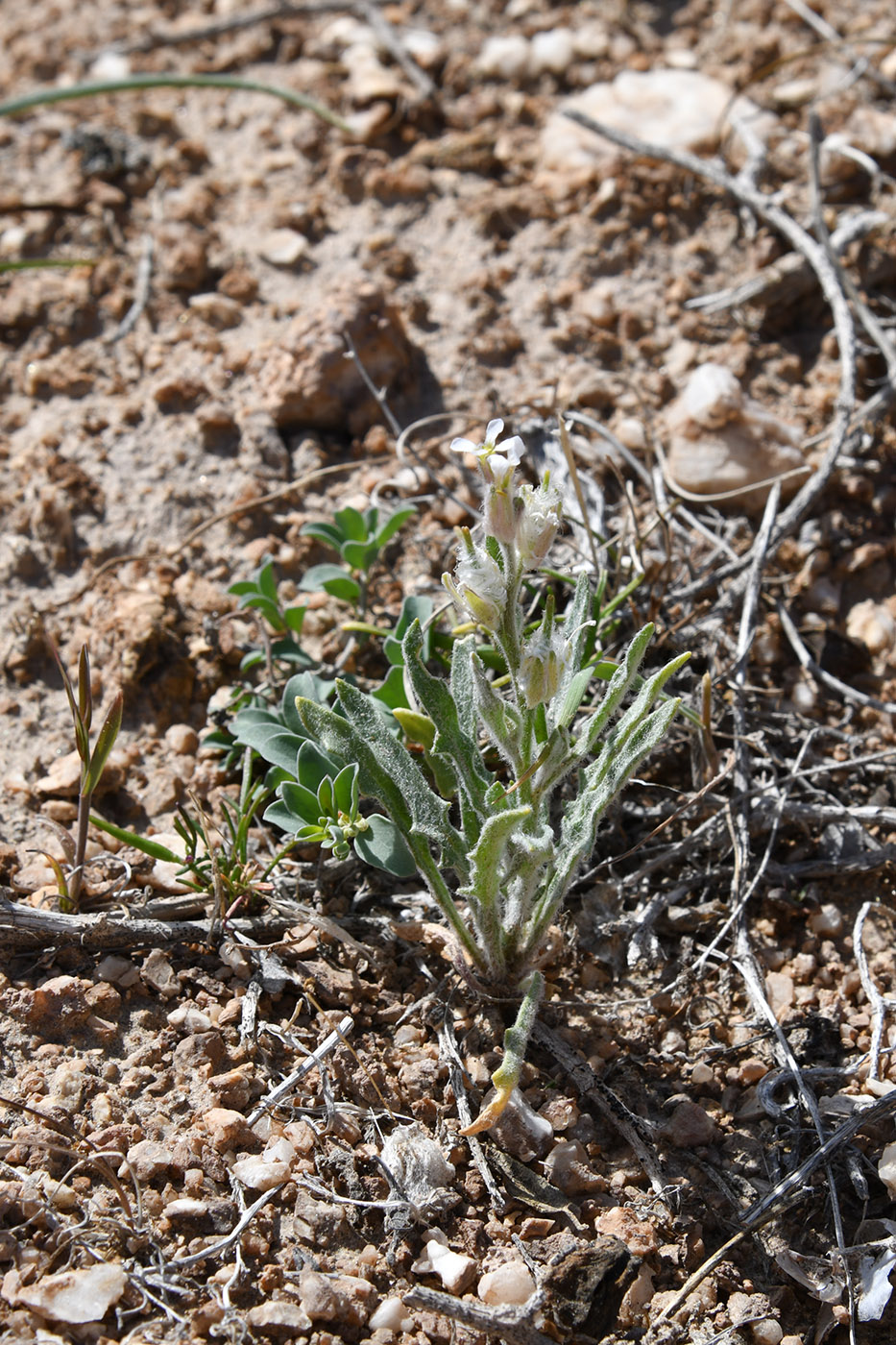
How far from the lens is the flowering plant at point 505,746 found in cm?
186

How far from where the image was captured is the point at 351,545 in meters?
2.75

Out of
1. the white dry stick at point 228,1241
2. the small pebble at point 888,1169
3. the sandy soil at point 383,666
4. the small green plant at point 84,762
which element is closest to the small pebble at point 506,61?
the sandy soil at point 383,666

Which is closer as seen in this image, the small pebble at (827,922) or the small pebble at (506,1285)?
the small pebble at (506,1285)

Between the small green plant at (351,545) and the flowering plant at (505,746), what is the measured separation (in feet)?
1.73

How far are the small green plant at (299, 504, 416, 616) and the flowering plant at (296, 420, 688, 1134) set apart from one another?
0.53m

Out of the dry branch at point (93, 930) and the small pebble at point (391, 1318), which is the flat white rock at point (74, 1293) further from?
the dry branch at point (93, 930)

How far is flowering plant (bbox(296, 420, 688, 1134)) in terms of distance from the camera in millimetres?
1861

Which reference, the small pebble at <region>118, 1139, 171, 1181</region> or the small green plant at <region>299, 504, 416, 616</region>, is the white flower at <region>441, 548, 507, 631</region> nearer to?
the small green plant at <region>299, 504, 416, 616</region>

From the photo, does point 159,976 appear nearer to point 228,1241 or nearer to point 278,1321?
point 228,1241

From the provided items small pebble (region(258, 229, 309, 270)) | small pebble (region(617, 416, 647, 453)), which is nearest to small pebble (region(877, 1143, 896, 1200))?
small pebble (region(617, 416, 647, 453))

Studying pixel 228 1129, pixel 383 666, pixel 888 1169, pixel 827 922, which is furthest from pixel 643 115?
pixel 228 1129

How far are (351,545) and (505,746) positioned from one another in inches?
35.6

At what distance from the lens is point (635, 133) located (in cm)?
397

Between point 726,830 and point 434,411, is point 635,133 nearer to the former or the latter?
point 434,411
